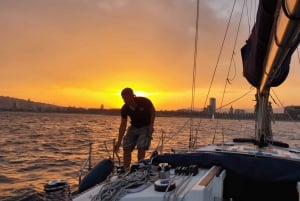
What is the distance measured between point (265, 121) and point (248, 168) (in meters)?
3.77

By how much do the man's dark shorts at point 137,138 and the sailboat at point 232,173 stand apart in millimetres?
2104

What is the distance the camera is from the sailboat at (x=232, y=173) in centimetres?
308

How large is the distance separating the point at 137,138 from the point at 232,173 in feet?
10.4

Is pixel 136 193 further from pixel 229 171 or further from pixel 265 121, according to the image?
pixel 265 121

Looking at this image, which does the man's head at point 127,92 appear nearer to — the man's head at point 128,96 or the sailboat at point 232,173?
→ the man's head at point 128,96

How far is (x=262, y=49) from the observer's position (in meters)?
4.61

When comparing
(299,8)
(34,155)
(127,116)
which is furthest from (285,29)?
(34,155)

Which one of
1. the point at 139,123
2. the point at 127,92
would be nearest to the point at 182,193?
the point at 127,92

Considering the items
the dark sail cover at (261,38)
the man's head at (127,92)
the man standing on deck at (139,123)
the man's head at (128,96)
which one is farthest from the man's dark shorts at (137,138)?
the dark sail cover at (261,38)

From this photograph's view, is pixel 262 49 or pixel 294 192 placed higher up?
pixel 262 49

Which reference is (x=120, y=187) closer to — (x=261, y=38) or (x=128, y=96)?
(x=261, y=38)

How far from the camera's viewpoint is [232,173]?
4.24m

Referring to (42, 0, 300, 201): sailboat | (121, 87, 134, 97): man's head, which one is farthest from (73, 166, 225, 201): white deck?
(121, 87, 134, 97): man's head

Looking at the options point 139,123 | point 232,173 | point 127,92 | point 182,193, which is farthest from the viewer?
point 139,123
